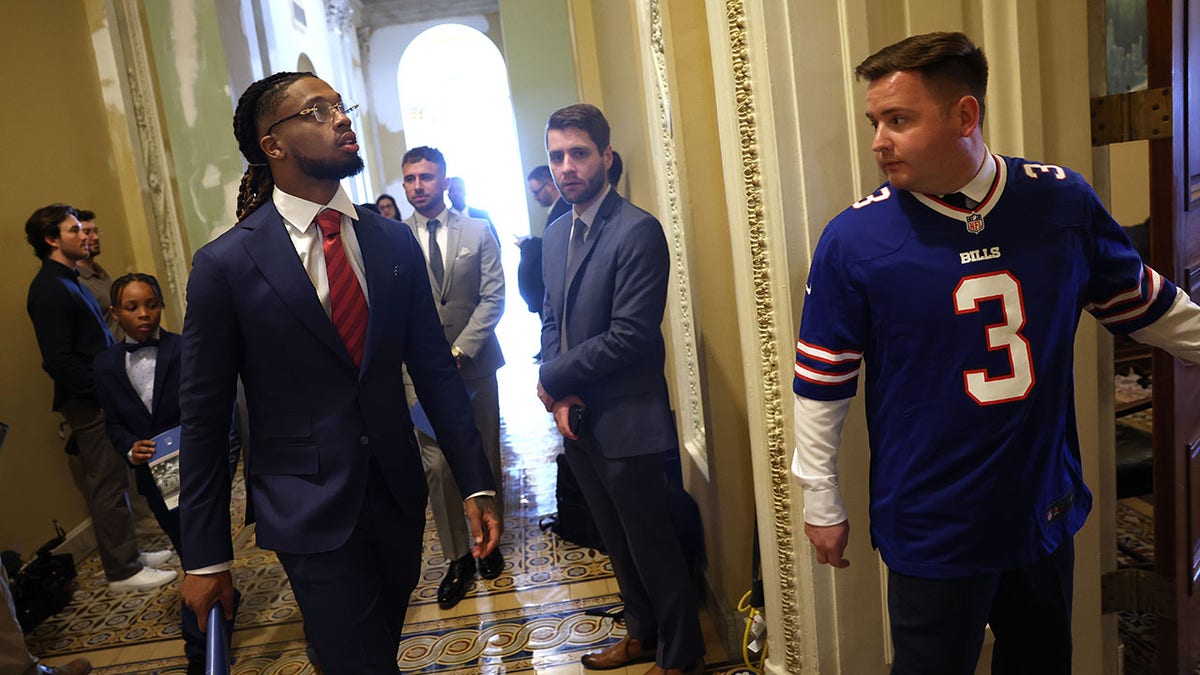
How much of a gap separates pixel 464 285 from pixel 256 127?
2198mm

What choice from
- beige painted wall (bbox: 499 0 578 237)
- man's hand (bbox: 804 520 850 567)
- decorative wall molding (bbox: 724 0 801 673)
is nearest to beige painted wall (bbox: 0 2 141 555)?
beige painted wall (bbox: 499 0 578 237)

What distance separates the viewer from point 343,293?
77.6 inches

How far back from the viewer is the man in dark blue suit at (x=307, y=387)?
6.16 feet

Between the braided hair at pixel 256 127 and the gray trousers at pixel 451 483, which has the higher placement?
the braided hair at pixel 256 127

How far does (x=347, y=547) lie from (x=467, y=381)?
2.24 meters

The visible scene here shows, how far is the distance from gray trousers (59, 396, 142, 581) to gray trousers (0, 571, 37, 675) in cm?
129

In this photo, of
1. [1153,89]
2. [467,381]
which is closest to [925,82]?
[1153,89]

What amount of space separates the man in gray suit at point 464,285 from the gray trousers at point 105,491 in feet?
5.82

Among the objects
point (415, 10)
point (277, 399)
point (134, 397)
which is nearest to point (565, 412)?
point (277, 399)

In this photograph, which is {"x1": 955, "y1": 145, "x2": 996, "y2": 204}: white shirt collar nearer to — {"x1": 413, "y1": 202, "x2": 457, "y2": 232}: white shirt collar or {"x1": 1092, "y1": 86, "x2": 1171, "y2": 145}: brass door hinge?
{"x1": 1092, "y1": 86, "x2": 1171, "y2": 145}: brass door hinge

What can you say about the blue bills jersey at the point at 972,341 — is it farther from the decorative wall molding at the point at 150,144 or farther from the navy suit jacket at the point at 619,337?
the decorative wall molding at the point at 150,144

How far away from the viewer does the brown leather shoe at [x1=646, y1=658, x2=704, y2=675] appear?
9.41ft

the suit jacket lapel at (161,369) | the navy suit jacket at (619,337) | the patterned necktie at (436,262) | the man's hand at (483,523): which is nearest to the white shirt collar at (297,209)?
the man's hand at (483,523)

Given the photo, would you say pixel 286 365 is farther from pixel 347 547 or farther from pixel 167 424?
pixel 167 424
